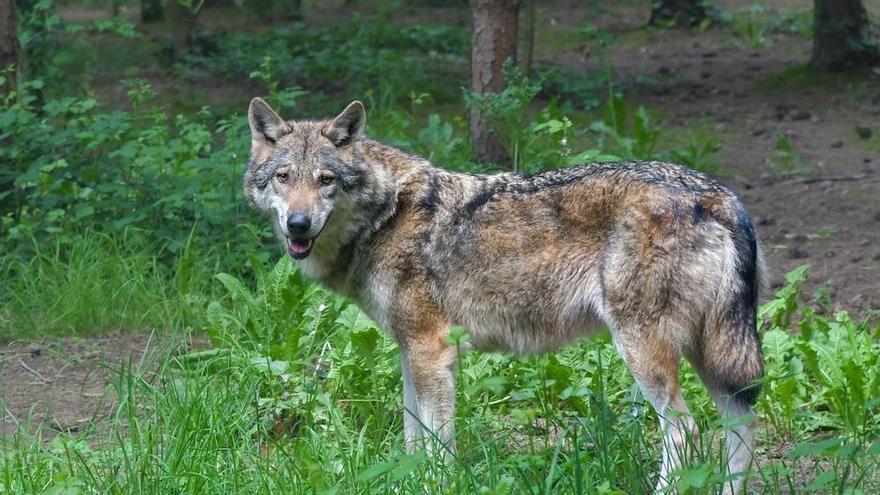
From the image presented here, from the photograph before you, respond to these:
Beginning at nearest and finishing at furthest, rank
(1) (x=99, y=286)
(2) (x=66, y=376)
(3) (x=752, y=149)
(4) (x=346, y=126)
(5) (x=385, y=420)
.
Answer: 1. (4) (x=346, y=126)
2. (5) (x=385, y=420)
3. (2) (x=66, y=376)
4. (1) (x=99, y=286)
5. (3) (x=752, y=149)

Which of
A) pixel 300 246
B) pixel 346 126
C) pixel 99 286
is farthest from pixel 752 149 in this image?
pixel 300 246

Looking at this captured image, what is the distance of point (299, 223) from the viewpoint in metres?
5.04

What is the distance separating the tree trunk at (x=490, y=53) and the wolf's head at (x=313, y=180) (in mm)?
3515

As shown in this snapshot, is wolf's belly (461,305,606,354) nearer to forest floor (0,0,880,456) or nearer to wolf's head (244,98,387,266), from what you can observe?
wolf's head (244,98,387,266)

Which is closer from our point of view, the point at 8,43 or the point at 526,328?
the point at 526,328

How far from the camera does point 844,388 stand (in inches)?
207

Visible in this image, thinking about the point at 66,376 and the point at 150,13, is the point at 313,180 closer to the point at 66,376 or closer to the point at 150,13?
the point at 66,376

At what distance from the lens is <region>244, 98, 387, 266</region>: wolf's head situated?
5.15 meters

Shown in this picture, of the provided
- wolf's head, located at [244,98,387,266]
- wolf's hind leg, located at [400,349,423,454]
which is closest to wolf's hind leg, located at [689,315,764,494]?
wolf's hind leg, located at [400,349,423,454]

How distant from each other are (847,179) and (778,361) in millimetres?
3971

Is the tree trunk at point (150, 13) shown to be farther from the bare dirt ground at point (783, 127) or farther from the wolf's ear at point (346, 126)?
the wolf's ear at point (346, 126)

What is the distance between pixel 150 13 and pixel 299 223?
15.2 metres

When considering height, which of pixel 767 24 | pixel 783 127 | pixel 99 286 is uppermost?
pixel 99 286

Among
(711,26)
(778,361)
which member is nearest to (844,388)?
→ (778,361)
